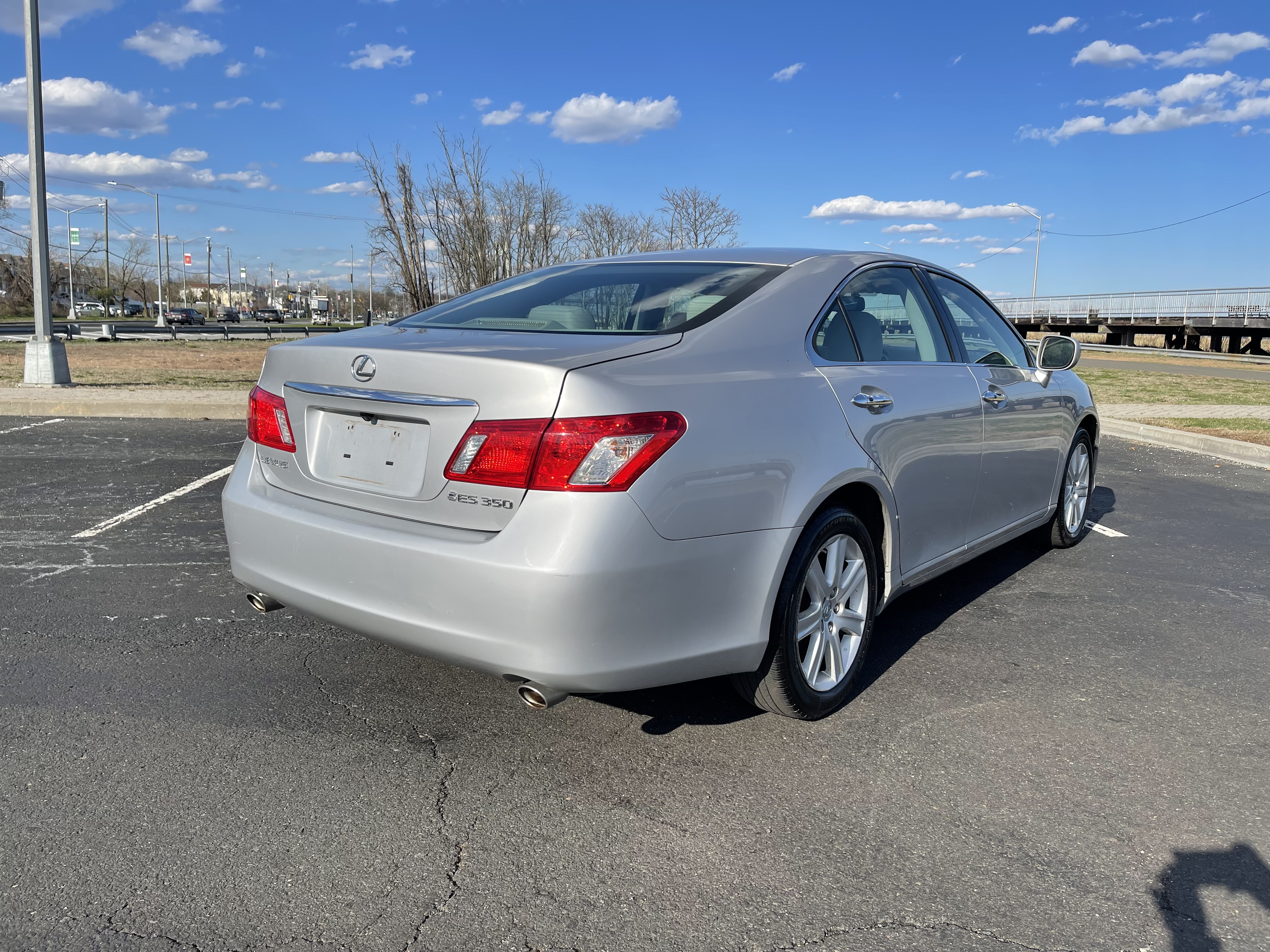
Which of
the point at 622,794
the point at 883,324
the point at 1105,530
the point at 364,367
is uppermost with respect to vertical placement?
the point at 883,324

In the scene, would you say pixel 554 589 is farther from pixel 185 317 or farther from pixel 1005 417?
pixel 185 317

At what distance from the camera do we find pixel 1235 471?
921 cm

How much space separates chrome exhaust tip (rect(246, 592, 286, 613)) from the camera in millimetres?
3320

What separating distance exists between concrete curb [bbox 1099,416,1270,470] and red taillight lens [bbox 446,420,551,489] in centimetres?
773

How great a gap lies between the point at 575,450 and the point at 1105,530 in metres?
5.10

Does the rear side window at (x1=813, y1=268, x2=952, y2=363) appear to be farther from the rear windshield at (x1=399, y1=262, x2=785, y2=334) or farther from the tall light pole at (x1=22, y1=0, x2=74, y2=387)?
the tall light pole at (x1=22, y1=0, x2=74, y2=387)

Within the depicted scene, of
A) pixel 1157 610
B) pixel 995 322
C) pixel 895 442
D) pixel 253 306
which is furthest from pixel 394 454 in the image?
pixel 253 306

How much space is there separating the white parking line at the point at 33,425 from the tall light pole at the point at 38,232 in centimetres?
293

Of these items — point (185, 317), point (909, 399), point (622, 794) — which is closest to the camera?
point (622, 794)

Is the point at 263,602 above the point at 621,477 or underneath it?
underneath

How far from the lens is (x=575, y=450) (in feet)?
8.45

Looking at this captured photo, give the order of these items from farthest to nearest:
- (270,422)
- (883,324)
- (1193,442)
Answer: (1193,442) → (883,324) → (270,422)

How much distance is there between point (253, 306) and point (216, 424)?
136523 mm

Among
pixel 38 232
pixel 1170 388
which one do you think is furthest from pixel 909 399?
pixel 1170 388
